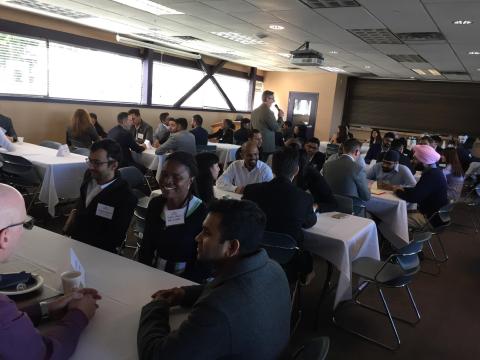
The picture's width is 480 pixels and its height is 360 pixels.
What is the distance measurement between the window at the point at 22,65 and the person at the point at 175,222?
5.89 meters

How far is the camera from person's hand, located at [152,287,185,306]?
1.48 meters

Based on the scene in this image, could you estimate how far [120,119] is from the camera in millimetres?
6590

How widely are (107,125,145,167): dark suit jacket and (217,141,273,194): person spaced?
232 centimetres

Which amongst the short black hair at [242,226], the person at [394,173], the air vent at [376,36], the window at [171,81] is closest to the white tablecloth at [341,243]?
the short black hair at [242,226]

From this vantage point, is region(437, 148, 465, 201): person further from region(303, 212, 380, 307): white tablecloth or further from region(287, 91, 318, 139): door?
region(287, 91, 318, 139): door

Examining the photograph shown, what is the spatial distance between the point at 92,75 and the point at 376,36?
218 inches

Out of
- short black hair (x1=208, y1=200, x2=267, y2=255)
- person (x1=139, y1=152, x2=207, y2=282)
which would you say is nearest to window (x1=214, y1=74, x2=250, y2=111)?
person (x1=139, y1=152, x2=207, y2=282)

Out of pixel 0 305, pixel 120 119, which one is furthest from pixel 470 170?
pixel 0 305

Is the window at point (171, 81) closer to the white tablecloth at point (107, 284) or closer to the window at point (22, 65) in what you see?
the window at point (22, 65)

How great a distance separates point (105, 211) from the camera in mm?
2256

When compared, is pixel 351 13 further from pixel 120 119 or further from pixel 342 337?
pixel 120 119

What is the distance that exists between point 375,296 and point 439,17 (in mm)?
3111

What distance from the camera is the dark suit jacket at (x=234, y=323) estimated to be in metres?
1.04

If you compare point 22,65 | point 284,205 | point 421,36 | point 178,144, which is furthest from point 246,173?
point 22,65
